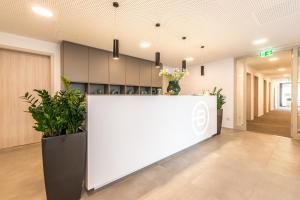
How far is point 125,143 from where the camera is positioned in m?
2.07

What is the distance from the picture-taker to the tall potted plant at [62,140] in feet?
4.75

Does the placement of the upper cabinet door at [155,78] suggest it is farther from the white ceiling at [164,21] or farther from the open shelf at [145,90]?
the white ceiling at [164,21]

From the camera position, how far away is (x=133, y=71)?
17.3 ft

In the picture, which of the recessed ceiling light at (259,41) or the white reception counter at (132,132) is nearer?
the white reception counter at (132,132)

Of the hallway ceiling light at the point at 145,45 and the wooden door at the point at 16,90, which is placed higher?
the hallway ceiling light at the point at 145,45

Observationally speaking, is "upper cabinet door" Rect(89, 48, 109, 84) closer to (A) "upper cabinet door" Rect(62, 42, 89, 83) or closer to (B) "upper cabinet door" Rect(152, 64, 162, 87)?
(A) "upper cabinet door" Rect(62, 42, 89, 83)

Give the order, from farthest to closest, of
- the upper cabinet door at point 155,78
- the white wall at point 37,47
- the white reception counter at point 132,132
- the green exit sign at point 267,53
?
1. the upper cabinet door at point 155,78
2. the green exit sign at point 267,53
3. the white wall at point 37,47
4. the white reception counter at point 132,132

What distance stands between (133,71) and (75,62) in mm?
1980

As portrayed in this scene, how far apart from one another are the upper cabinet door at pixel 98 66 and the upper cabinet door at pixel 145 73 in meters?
1.46

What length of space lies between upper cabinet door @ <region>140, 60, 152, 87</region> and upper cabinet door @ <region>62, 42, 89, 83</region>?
2.09 metres

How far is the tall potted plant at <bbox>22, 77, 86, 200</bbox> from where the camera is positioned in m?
1.45

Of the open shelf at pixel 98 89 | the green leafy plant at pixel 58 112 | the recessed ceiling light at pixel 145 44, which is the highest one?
the recessed ceiling light at pixel 145 44

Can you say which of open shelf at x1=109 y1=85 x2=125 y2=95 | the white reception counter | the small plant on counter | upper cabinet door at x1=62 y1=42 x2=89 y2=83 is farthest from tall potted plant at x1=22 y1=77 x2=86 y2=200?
open shelf at x1=109 y1=85 x2=125 y2=95

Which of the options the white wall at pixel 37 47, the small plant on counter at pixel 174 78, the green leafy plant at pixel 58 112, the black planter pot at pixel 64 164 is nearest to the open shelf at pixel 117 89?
the white wall at pixel 37 47
